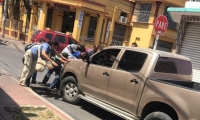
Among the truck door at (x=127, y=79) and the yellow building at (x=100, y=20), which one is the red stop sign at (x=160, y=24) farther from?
the yellow building at (x=100, y=20)

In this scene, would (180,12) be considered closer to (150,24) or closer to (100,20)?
(150,24)

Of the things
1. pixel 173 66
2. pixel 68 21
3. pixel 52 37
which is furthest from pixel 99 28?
pixel 173 66

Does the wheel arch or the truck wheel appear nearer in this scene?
the truck wheel

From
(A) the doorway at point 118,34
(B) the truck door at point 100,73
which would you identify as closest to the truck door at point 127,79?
(B) the truck door at point 100,73

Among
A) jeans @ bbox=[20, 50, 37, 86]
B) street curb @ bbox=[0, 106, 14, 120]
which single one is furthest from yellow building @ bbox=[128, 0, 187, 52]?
street curb @ bbox=[0, 106, 14, 120]

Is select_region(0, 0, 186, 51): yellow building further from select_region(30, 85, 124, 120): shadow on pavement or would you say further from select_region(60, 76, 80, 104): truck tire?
select_region(60, 76, 80, 104): truck tire

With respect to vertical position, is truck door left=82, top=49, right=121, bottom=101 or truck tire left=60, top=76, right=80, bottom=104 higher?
truck door left=82, top=49, right=121, bottom=101

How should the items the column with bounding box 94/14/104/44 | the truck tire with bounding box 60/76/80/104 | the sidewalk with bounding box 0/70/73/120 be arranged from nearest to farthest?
1. the sidewalk with bounding box 0/70/73/120
2. the truck tire with bounding box 60/76/80/104
3. the column with bounding box 94/14/104/44

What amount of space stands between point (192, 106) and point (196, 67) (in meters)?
6.31

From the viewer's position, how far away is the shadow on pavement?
657cm

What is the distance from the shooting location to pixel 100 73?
6.14 metres

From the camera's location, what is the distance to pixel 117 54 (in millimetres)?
6070

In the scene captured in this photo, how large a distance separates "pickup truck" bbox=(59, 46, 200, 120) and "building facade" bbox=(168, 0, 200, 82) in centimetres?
465

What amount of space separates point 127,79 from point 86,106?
2.02 meters
